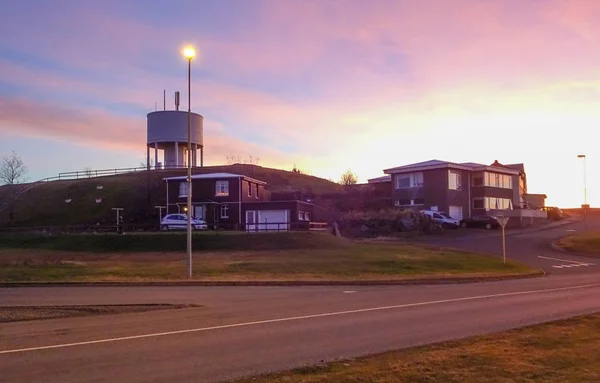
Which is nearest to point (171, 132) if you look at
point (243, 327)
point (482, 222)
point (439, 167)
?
point (439, 167)

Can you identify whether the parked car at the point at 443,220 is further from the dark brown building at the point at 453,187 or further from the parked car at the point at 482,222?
the dark brown building at the point at 453,187

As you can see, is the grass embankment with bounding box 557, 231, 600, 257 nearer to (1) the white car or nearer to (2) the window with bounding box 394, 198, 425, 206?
(2) the window with bounding box 394, 198, 425, 206

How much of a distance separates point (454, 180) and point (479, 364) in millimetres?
64744

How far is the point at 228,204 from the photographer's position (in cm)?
6738

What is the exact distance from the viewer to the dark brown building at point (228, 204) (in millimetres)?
64750

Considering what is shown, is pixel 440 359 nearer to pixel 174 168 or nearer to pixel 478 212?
pixel 478 212

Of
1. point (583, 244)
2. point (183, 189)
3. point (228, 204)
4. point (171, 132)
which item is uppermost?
point (171, 132)

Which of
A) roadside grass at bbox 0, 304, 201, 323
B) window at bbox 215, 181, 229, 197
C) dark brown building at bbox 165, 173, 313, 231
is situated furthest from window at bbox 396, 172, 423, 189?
roadside grass at bbox 0, 304, 201, 323

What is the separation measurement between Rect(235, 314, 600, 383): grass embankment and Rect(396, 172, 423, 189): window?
2450 inches

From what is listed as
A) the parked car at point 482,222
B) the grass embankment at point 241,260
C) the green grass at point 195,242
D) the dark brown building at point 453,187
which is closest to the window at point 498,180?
the dark brown building at point 453,187

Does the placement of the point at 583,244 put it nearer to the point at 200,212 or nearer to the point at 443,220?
the point at 443,220

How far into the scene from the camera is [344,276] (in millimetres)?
28656

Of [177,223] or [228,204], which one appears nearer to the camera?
[177,223]

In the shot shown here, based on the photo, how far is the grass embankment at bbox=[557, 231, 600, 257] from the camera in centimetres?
4704
